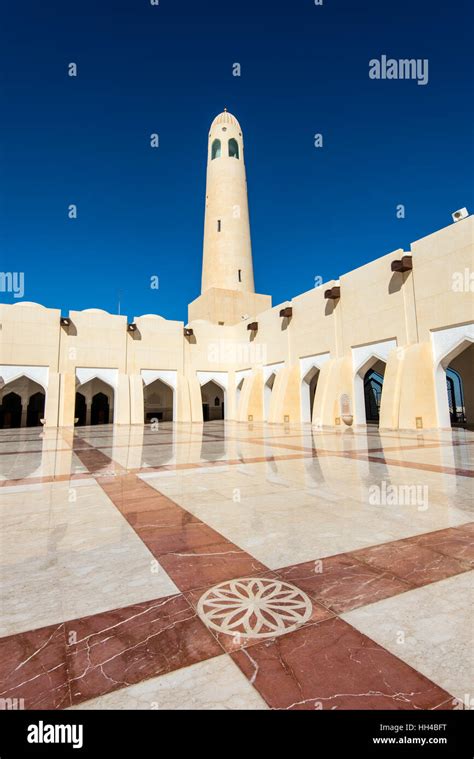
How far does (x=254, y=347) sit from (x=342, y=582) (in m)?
27.7

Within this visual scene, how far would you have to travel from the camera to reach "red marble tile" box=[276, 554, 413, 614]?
2373 millimetres

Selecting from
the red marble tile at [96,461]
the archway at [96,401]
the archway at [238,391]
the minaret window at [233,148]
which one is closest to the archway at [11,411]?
the archway at [96,401]

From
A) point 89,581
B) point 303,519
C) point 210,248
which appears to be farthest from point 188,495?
point 210,248

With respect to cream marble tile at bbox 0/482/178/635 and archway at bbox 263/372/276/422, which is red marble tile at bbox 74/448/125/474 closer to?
cream marble tile at bbox 0/482/178/635

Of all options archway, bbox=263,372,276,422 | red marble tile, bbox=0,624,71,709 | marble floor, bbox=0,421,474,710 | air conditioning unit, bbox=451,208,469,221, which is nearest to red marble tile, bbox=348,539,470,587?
marble floor, bbox=0,421,474,710

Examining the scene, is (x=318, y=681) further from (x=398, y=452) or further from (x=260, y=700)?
(x=398, y=452)

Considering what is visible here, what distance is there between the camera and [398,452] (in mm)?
9047

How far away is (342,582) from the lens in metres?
2.60

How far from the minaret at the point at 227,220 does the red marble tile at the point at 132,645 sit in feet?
113

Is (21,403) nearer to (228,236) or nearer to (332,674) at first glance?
(228,236)

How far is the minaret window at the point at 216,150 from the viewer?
3719 centimetres
